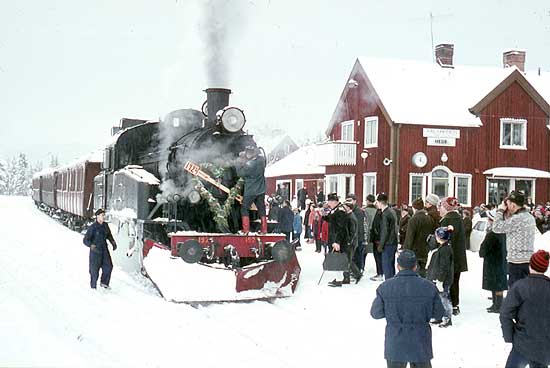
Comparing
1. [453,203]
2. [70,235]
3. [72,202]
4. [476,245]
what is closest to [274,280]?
[453,203]

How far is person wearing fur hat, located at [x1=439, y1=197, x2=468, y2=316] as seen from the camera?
29.0 feet

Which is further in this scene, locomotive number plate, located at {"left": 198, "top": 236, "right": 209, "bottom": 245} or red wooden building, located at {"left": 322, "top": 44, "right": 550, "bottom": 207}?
red wooden building, located at {"left": 322, "top": 44, "right": 550, "bottom": 207}

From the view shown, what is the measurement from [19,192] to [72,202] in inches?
3793

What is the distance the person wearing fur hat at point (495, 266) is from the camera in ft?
29.5

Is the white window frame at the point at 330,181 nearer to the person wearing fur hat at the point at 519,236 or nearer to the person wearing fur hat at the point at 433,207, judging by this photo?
the person wearing fur hat at the point at 433,207

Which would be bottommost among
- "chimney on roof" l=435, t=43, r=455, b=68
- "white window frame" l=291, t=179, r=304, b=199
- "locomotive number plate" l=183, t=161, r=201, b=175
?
"white window frame" l=291, t=179, r=304, b=199

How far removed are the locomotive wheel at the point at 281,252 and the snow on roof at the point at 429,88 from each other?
1544cm

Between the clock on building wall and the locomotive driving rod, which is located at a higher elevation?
the clock on building wall

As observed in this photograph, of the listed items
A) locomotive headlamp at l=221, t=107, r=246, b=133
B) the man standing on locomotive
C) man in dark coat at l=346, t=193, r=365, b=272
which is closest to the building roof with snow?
man in dark coat at l=346, t=193, r=365, b=272

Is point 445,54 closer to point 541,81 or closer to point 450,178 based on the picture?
point 541,81

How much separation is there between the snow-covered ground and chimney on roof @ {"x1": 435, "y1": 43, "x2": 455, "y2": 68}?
1932 cm

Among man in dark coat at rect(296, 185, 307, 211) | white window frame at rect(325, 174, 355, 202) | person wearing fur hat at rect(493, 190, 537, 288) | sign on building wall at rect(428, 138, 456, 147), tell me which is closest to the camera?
person wearing fur hat at rect(493, 190, 537, 288)

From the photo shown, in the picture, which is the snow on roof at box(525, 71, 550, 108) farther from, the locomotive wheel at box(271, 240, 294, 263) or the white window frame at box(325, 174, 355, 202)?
the locomotive wheel at box(271, 240, 294, 263)

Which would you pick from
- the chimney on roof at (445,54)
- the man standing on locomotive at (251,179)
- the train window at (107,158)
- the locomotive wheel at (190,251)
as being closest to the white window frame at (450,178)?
the chimney on roof at (445,54)
